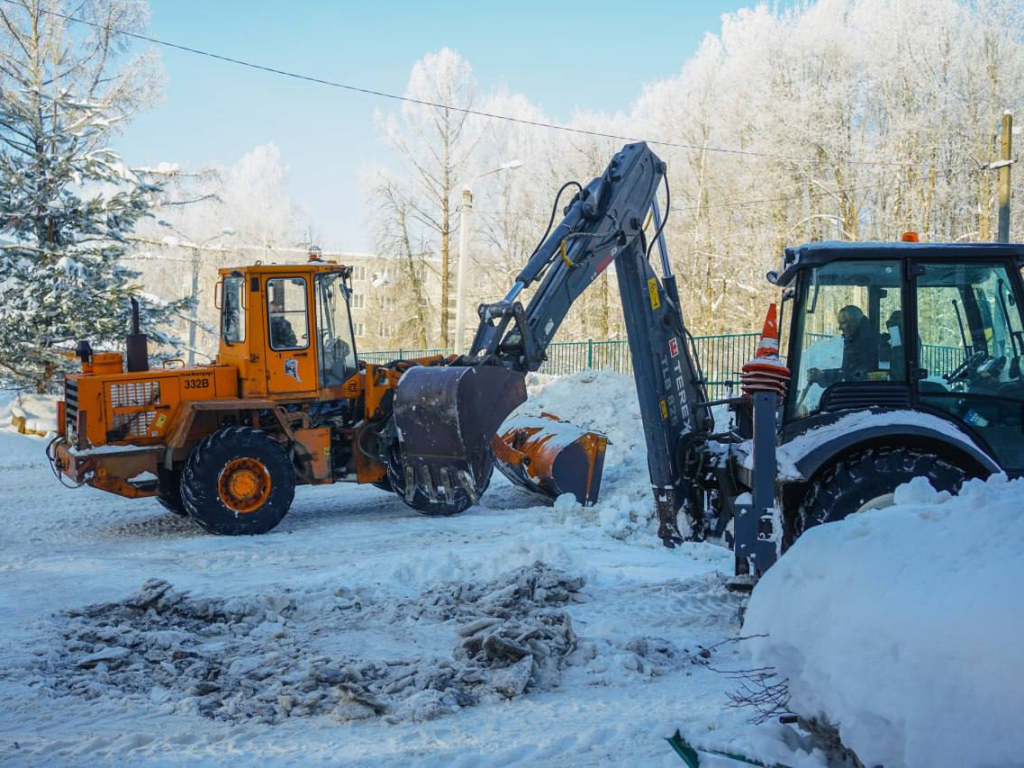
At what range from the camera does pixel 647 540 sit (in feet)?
27.7

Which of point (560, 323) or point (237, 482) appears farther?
point (237, 482)

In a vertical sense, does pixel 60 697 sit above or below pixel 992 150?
below

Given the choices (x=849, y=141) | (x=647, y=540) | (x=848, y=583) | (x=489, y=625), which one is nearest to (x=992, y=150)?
(x=849, y=141)

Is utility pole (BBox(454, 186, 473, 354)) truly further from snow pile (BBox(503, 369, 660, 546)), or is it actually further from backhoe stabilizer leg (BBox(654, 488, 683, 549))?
backhoe stabilizer leg (BBox(654, 488, 683, 549))

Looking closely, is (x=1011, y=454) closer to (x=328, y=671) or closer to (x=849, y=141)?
(x=328, y=671)

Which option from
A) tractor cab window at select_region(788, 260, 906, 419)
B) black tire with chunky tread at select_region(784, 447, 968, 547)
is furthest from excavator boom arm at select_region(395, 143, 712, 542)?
black tire with chunky tread at select_region(784, 447, 968, 547)

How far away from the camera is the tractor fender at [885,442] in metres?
5.03

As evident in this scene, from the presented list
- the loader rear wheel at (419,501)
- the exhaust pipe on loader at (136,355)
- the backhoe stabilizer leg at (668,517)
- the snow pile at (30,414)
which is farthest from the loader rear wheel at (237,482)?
the snow pile at (30,414)

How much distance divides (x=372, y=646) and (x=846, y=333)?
3315 millimetres

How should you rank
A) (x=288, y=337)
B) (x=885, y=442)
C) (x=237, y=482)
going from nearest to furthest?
(x=885, y=442) < (x=237, y=482) < (x=288, y=337)

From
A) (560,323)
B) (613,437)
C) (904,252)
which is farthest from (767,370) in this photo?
(613,437)

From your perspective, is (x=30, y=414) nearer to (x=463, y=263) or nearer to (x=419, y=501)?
(x=463, y=263)

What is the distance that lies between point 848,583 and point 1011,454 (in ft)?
10.9

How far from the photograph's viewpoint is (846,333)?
5492 millimetres
